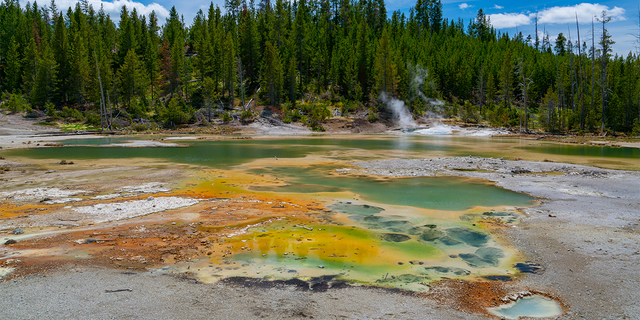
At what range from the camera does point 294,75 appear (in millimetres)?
73438

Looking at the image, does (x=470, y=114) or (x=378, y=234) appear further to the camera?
(x=470, y=114)

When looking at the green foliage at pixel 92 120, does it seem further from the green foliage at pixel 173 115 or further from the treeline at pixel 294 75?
the green foliage at pixel 173 115

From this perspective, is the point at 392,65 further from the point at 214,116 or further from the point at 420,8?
the point at 420,8

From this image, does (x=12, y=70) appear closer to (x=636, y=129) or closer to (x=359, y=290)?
(x=359, y=290)

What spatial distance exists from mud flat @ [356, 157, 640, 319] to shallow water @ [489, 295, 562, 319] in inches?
8.1

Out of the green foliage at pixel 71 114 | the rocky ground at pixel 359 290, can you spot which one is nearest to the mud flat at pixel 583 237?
the rocky ground at pixel 359 290

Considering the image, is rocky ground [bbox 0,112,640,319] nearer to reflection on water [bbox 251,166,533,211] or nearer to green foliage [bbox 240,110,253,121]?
reflection on water [bbox 251,166,533,211]

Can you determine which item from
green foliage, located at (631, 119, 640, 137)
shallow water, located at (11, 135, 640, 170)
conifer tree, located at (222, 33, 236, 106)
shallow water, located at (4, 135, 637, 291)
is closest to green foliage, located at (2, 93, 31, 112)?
shallow water, located at (11, 135, 640, 170)

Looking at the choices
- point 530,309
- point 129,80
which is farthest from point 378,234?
point 129,80

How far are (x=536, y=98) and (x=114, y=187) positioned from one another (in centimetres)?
9357

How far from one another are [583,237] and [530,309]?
15.8 feet

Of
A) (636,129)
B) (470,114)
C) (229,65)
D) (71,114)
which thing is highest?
(229,65)

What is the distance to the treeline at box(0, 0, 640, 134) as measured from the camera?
2408 inches

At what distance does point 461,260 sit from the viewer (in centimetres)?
784
